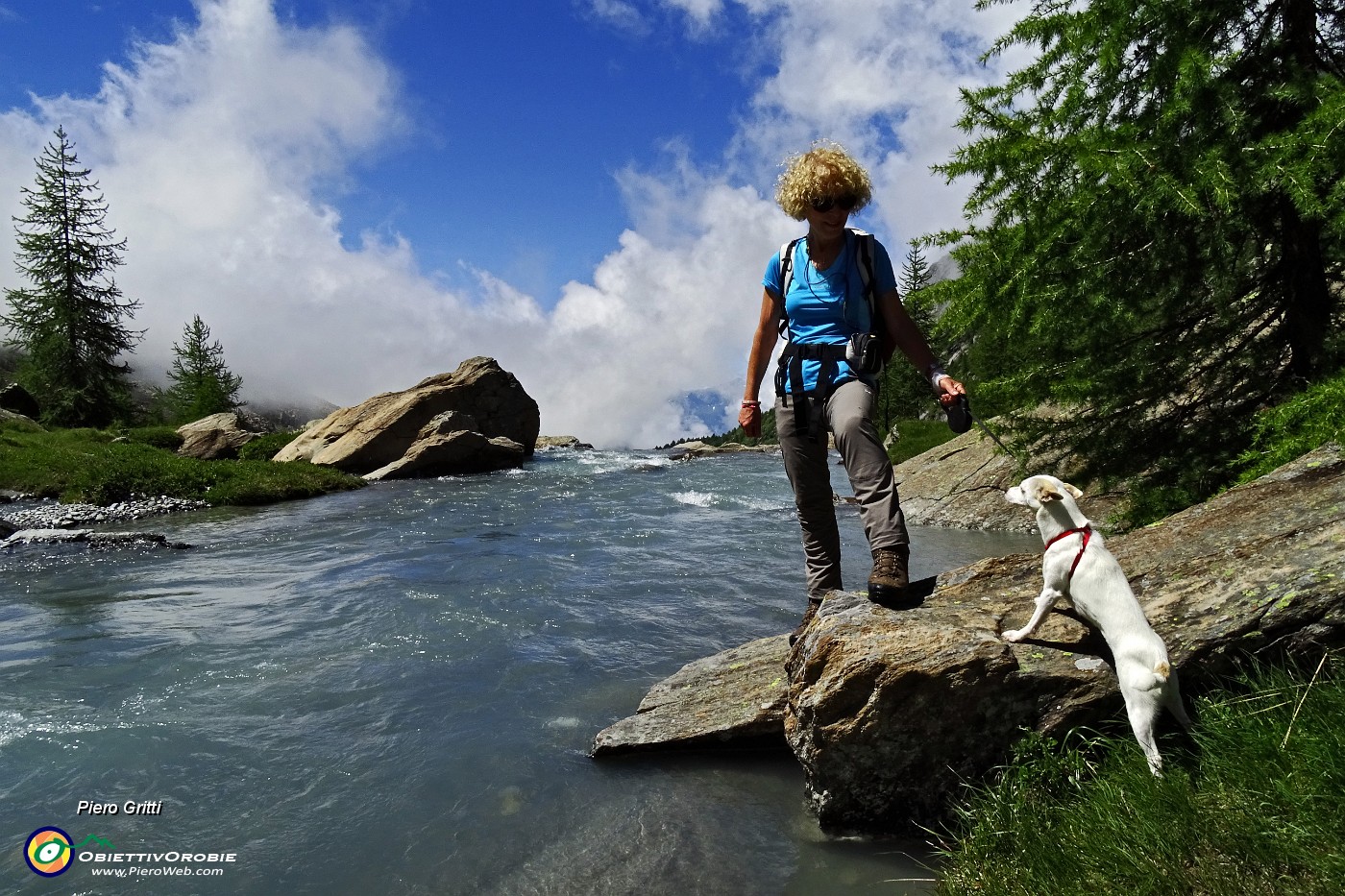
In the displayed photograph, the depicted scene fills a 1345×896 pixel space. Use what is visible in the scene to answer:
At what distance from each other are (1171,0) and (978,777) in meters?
6.06

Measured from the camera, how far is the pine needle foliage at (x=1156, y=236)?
541 cm

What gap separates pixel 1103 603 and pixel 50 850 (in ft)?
19.8

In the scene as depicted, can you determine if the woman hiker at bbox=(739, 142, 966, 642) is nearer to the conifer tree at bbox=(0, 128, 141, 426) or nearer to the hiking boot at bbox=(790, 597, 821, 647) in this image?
the hiking boot at bbox=(790, 597, 821, 647)

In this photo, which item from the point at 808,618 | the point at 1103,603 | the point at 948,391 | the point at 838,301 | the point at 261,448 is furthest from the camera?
the point at 261,448

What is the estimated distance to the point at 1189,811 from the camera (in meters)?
2.83

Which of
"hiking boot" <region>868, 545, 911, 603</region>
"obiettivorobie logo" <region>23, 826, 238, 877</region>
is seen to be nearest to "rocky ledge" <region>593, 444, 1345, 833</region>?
"hiking boot" <region>868, 545, 911, 603</region>

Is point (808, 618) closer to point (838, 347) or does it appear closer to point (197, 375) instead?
point (838, 347)

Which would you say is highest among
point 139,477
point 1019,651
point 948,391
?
point 139,477

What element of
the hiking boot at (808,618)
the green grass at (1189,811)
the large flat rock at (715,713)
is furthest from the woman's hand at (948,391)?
the large flat rock at (715,713)

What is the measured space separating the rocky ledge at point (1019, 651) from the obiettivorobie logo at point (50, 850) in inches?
166

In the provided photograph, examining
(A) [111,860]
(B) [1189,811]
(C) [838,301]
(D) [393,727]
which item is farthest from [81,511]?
(B) [1189,811]

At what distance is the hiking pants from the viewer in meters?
4.50

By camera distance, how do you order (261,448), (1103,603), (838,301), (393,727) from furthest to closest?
(261,448), (393,727), (838,301), (1103,603)

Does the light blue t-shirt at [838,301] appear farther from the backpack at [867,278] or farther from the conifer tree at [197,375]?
the conifer tree at [197,375]
